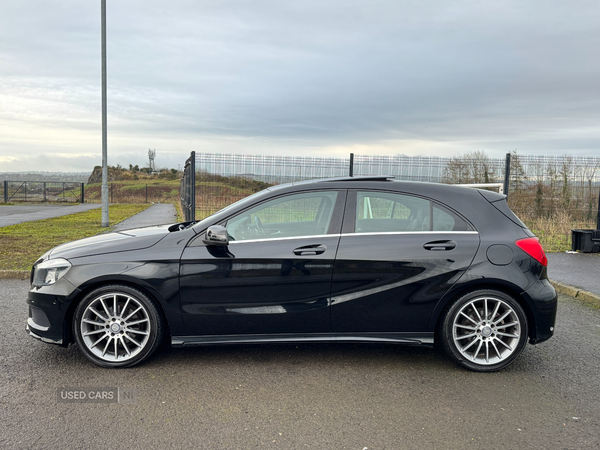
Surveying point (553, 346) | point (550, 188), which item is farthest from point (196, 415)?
point (550, 188)

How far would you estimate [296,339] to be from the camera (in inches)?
161

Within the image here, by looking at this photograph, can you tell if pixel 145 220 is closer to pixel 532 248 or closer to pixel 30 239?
pixel 30 239

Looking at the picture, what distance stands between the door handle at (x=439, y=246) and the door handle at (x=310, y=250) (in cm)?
88

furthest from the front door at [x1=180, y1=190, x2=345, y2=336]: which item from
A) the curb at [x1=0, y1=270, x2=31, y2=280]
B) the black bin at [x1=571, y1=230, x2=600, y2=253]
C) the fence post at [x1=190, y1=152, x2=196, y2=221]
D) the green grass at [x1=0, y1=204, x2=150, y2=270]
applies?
the black bin at [x1=571, y1=230, x2=600, y2=253]

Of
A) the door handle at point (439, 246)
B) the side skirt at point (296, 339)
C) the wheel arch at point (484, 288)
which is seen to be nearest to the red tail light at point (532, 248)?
the wheel arch at point (484, 288)

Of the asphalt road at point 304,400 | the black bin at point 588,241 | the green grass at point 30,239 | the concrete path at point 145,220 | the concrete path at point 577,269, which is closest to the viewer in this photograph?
the asphalt road at point 304,400

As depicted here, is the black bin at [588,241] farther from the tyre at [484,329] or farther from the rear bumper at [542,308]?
the tyre at [484,329]

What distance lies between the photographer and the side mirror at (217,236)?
392 centimetres

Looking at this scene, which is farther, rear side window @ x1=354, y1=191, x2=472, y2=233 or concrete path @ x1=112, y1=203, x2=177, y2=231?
concrete path @ x1=112, y1=203, x2=177, y2=231

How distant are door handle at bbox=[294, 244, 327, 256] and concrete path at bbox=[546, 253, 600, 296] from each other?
4900 mm

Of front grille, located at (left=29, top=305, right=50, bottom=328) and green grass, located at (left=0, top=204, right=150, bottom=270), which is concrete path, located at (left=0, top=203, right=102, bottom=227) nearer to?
green grass, located at (left=0, top=204, right=150, bottom=270)

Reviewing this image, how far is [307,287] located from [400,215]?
3.44 feet

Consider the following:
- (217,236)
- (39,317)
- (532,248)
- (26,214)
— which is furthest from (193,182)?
(26,214)

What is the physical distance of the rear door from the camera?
4.05 m
